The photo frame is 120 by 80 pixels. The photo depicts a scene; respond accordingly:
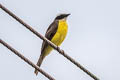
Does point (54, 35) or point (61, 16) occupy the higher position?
point (54, 35)

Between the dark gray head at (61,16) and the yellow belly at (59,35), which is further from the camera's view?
the dark gray head at (61,16)

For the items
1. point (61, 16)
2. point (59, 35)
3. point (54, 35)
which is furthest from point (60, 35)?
point (61, 16)

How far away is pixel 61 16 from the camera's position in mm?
12289

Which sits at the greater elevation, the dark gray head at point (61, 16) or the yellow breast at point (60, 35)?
the yellow breast at point (60, 35)

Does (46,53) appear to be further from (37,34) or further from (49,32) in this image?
(37,34)

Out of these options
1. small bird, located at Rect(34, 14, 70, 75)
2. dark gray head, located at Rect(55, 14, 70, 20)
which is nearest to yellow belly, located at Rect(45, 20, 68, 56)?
small bird, located at Rect(34, 14, 70, 75)

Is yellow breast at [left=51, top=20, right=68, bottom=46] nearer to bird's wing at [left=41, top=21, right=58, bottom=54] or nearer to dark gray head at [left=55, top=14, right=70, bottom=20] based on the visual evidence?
bird's wing at [left=41, top=21, right=58, bottom=54]

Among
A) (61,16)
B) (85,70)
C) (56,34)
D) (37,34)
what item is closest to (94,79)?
(85,70)

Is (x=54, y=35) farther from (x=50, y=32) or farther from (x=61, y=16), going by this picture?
(x=61, y=16)

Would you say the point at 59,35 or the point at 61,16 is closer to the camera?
the point at 59,35

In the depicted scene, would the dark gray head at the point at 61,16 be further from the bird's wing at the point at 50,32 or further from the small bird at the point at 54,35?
the bird's wing at the point at 50,32

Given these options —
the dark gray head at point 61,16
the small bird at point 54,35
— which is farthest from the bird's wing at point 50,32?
the dark gray head at point 61,16

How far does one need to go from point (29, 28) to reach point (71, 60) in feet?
2.66

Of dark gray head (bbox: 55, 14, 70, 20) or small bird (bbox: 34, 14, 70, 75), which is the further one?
dark gray head (bbox: 55, 14, 70, 20)
